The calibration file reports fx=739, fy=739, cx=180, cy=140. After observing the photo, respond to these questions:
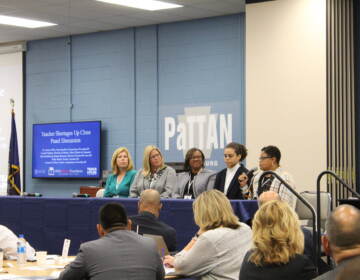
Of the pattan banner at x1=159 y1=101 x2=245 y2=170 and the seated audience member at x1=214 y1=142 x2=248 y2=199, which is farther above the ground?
the pattan banner at x1=159 y1=101 x2=245 y2=170

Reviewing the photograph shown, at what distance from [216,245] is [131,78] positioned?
7404 millimetres

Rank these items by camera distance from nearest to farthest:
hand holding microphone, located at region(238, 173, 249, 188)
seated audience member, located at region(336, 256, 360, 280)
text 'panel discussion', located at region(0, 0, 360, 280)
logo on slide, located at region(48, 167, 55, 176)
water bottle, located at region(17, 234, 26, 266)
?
seated audience member, located at region(336, 256, 360, 280)
text 'panel discussion', located at region(0, 0, 360, 280)
water bottle, located at region(17, 234, 26, 266)
hand holding microphone, located at region(238, 173, 249, 188)
logo on slide, located at region(48, 167, 55, 176)

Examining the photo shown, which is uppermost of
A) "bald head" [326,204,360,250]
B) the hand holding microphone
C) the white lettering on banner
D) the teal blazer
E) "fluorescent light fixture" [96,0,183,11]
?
"fluorescent light fixture" [96,0,183,11]

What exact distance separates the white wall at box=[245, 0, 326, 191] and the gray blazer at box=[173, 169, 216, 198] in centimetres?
207

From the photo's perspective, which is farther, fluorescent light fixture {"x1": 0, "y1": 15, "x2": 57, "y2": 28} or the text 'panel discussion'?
fluorescent light fixture {"x1": 0, "y1": 15, "x2": 57, "y2": 28}

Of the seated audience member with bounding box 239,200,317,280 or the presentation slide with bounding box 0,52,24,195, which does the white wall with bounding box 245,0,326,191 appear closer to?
the presentation slide with bounding box 0,52,24,195

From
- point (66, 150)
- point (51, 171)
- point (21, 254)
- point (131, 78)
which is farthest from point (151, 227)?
point (51, 171)

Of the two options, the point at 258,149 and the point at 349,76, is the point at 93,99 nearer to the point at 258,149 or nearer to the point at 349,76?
the point at 258,149

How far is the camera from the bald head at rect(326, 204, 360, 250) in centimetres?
239

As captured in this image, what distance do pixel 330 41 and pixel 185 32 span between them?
2.74 m

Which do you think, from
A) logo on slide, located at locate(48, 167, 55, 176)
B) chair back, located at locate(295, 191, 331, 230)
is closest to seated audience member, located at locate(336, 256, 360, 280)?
chair back, located at locate(295, 191, 331, 230)

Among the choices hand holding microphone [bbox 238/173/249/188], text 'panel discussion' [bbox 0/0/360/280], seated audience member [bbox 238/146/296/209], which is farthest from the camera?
hand holding microphone [bbox 238/173/249/188]

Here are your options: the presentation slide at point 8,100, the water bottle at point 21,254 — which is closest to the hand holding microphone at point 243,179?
the water bottle at point 21,254

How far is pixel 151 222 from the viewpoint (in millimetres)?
5465
